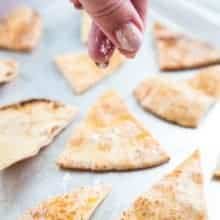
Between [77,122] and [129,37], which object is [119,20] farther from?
[77,122]

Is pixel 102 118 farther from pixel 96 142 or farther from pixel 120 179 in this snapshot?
pixel 120 179

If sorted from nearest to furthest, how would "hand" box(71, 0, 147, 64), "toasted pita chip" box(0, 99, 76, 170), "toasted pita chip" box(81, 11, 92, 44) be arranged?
1. "hand" box(71, 0, 147, 64)
2. "toasted pita chip" box(0, 99, 76, 170)
3. "toasted pita chip" box(81, 11, 92, 44)

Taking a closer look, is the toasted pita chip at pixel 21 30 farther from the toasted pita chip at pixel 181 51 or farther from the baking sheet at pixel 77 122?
the toasted pita chip at pixel 181 51

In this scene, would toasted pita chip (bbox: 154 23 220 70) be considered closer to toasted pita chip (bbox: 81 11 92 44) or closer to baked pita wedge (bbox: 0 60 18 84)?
toasted pita chip (bbox: 81 11 92 44)

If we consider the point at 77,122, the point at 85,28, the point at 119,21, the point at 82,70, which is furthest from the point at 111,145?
the point at 85,28

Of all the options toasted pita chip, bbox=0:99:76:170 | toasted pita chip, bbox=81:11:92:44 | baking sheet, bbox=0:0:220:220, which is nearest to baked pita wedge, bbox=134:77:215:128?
baking sheet, bbox=0:0:220:220
